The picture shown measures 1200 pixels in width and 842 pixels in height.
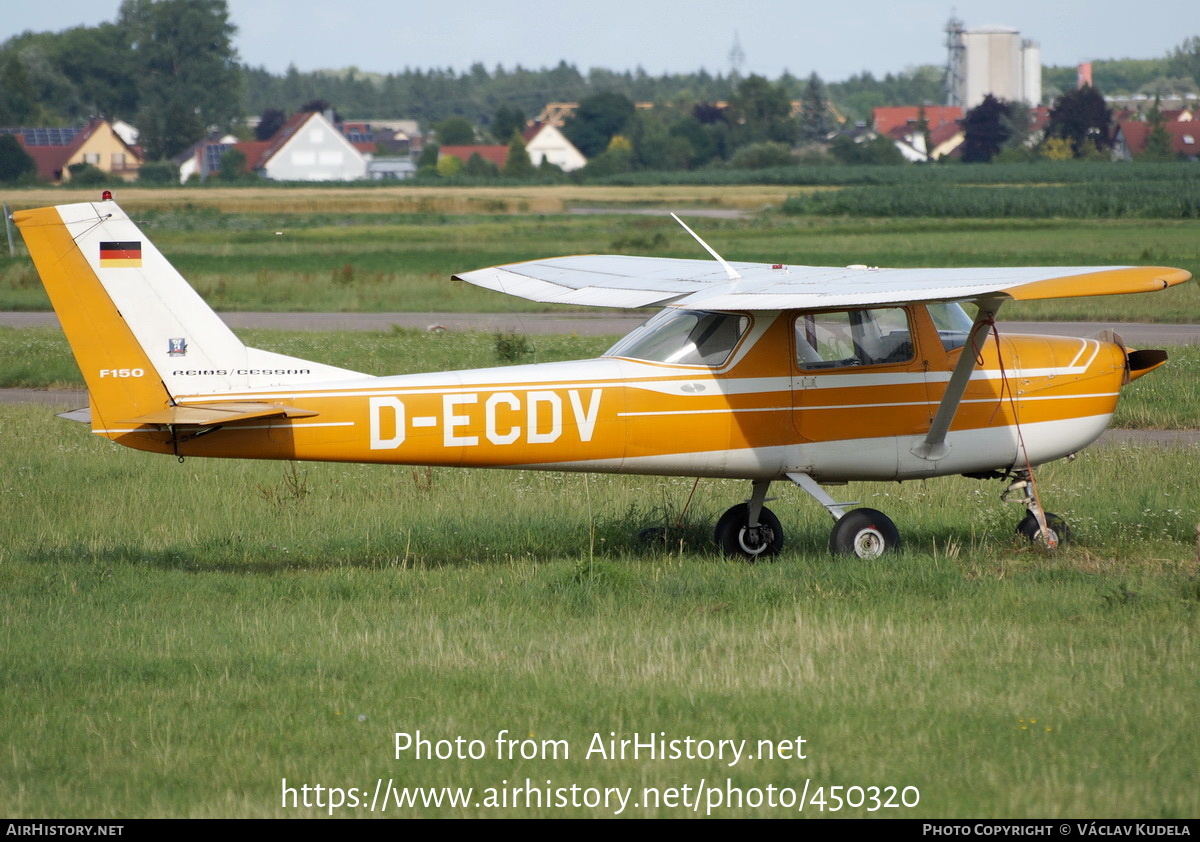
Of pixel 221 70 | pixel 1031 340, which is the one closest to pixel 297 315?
pixel 1031 340

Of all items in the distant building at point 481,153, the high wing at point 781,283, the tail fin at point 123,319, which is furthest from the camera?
the distant building at point 481,153

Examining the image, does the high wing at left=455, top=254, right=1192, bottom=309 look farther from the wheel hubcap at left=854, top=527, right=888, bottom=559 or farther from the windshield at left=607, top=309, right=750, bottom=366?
the wheel hubcap at left=854, top=527, right=888, bottom=559

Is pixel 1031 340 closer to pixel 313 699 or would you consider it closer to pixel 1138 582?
pixel 1138 582

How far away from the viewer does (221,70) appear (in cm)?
15200

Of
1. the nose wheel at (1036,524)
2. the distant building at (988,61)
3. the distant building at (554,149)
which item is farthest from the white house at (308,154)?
the nose wheel at (1036,524)

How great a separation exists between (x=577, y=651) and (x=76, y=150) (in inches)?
4967

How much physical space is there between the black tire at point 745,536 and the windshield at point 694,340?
149 cm

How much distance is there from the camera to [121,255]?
8.78 metres

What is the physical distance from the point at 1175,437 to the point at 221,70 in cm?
15225

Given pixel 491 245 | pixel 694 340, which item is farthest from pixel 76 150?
pixel 694 340

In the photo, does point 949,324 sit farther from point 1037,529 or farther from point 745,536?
point 745,536

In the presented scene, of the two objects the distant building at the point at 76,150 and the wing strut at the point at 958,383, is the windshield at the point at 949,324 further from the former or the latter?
the distant building at the point at 76,150

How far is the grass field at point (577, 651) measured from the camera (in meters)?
5.57

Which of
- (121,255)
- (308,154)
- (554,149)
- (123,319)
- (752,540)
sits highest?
(554,149)
